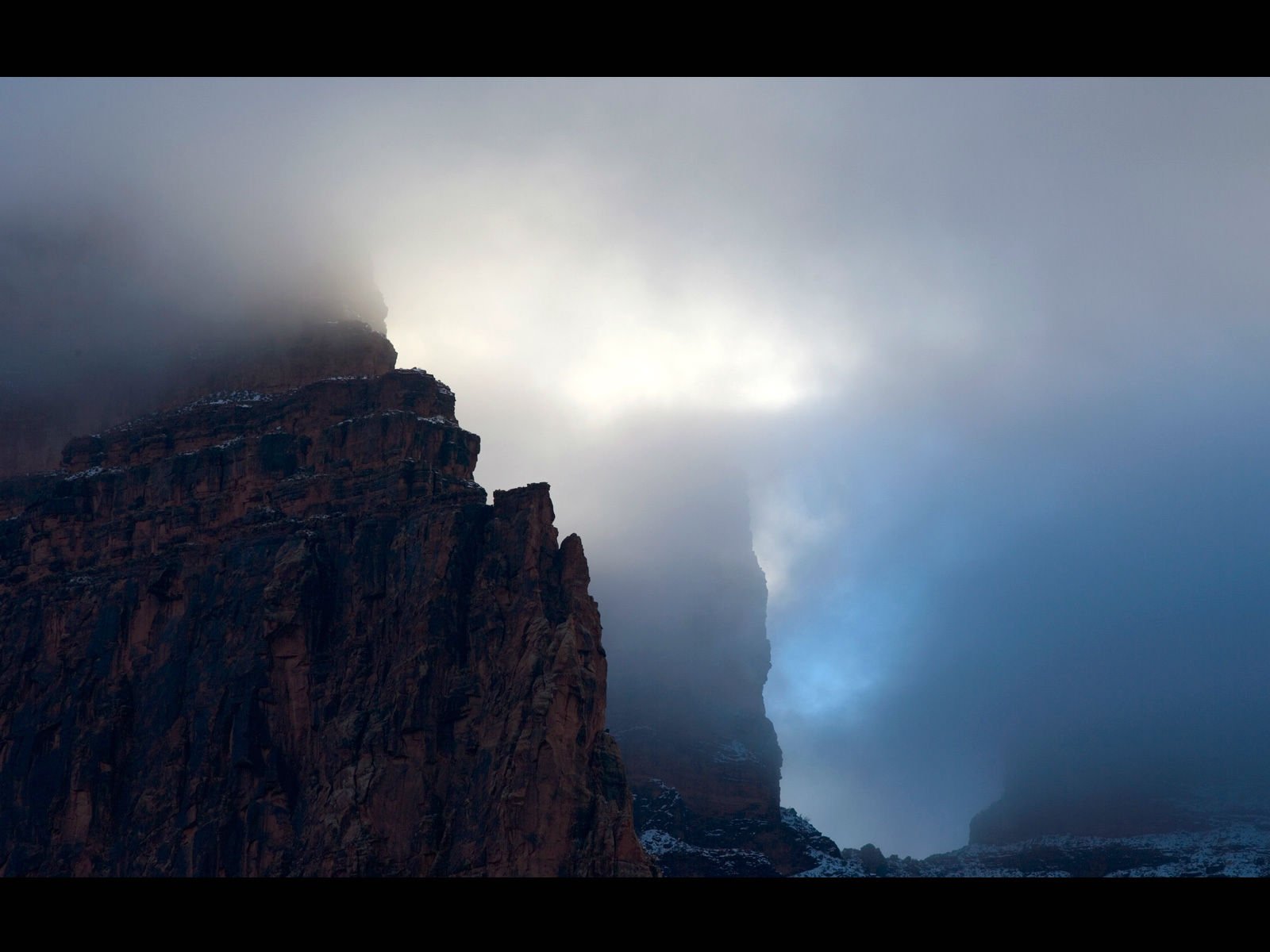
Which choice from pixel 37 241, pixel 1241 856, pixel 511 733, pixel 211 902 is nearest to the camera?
pixel 211 902

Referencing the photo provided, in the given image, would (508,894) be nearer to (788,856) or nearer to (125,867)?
(125,867)

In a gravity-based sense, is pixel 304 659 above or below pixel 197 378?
below

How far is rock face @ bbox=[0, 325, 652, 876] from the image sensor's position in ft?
315

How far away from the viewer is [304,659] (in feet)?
347

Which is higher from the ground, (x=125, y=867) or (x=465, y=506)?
(x=465, y=506)

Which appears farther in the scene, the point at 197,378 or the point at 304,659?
the point at 197,378

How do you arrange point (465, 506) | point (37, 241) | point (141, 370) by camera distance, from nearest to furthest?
point (465, 506), point (141, 370), point (37, 241)

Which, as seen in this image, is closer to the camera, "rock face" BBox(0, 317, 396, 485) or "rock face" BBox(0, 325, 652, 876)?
"rock face" BBox(0, 325, 652, 876)

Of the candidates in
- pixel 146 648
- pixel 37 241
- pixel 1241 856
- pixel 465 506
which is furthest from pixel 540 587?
pixel 1241 856

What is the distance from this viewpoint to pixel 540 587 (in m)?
105

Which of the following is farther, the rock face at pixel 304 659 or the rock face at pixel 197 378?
the rock face at pixel 197 378

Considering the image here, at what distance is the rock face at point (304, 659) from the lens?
96.1 m
